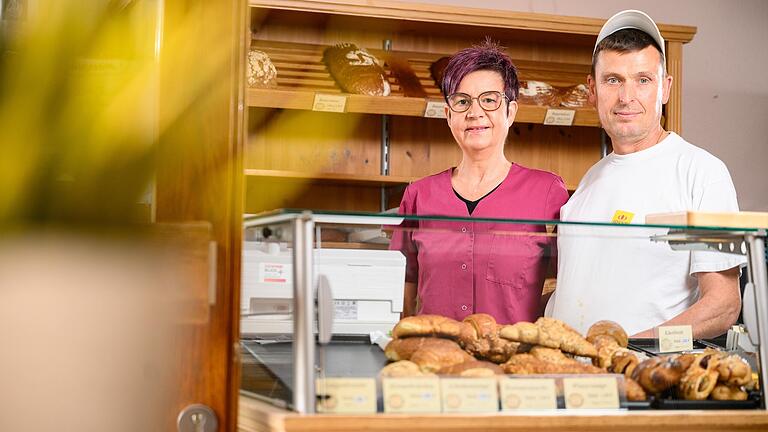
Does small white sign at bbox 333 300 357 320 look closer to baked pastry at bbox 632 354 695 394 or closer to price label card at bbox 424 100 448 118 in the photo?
baked pastry at bbox 632 354 695 394

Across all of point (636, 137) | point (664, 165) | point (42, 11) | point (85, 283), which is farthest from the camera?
point (636, 137)

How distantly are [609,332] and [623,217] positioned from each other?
0.50 metres

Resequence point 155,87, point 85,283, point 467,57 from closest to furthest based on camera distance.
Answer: point 85,283 < point 155,87 < point 467,57

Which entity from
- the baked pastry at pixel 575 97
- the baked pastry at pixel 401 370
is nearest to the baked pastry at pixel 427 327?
the baked pastry at pixel 401 370

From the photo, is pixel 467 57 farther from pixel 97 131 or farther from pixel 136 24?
pixel 97 131

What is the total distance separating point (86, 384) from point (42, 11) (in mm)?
353

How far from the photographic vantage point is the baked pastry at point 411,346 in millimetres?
1180

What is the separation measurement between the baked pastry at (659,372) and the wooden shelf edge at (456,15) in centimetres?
221

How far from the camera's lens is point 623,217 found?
1.72 m

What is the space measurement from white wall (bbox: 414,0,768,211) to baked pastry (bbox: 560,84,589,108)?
59 centimetres

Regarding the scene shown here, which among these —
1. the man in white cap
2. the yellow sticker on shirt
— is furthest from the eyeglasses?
the yellow sticker on shirt

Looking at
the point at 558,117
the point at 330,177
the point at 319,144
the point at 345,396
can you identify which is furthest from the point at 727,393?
the point at 319,144

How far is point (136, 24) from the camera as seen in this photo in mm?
828

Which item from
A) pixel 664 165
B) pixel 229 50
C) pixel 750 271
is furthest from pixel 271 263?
pixel 664 165
